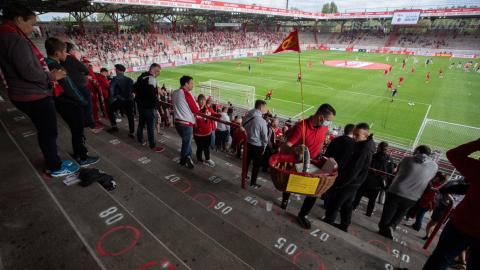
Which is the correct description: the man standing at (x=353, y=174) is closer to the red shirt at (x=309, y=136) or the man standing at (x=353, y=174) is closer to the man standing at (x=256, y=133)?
the red shirt at (x=309, y=136)

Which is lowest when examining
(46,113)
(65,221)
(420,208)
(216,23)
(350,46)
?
(420,208)

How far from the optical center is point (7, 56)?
277cm

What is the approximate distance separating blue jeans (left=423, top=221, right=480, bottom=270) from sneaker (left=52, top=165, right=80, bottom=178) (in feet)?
16.3

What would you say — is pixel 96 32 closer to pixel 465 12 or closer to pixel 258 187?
pixel 258 187

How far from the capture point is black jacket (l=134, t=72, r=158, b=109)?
4879 mm

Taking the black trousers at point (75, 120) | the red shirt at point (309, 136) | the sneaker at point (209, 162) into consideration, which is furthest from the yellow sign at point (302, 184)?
the black trousers at point (75, 120)

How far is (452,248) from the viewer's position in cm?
226

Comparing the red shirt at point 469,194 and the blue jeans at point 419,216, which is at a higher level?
the red shirt at point 469,194

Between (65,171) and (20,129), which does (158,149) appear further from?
(20,129)

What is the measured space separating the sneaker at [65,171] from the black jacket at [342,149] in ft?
13.8

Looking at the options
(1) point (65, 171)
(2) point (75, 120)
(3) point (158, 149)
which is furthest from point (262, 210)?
(2) point (75, 120)

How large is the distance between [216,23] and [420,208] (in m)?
64.7

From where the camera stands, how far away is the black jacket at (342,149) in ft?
11.4

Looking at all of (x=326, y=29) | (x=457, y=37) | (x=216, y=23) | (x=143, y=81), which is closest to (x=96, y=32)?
(x=216, y=23)
